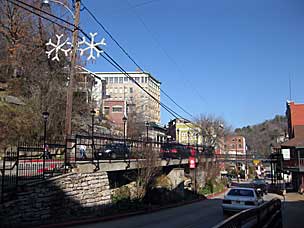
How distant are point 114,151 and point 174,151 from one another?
15147mm

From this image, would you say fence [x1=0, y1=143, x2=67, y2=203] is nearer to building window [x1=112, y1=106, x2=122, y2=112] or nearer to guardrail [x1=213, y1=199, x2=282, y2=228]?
guardrail [x1=213, y1=199, x2=282, y2=228]

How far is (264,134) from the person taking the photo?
492 feet

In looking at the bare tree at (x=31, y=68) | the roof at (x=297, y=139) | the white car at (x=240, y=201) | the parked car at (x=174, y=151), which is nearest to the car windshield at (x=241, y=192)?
the white car at (x=240, y=201)

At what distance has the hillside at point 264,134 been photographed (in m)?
136

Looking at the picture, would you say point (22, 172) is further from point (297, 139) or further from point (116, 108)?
point (116, 108)

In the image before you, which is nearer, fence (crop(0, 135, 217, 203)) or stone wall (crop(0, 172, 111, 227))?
stone wall (crop(0, 172, 111, 227))

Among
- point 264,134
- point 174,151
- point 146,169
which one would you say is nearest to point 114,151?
point 146,169

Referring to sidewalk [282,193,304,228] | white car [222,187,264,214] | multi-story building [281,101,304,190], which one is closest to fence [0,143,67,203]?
white car [222,187,264,214]

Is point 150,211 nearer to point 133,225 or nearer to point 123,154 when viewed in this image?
point 123,154

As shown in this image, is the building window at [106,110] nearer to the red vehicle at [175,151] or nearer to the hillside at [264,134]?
the red vehicle at [175,151]

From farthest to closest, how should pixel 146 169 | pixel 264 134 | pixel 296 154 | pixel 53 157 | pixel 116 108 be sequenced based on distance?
pixel 264 134 < pixel 116 108 < pixel 296 154 < pixel 146 169 < pixel 53 157

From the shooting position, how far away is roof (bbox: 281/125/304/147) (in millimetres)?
49594

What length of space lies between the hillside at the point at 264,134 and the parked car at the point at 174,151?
94244mm

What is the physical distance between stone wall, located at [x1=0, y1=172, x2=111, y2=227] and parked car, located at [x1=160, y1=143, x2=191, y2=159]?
11970 mm
